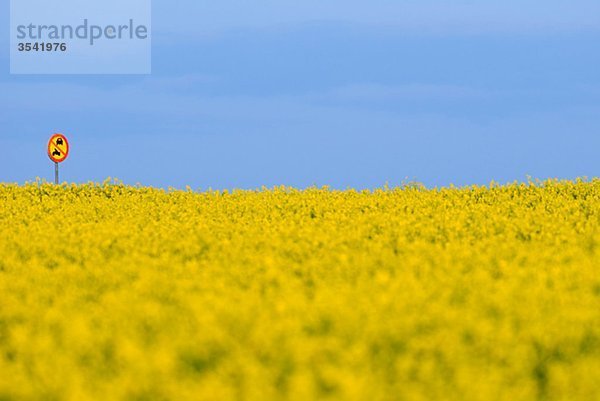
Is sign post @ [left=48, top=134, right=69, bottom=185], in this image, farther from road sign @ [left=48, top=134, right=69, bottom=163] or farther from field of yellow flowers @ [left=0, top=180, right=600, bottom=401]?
field of yellow flowers @ [left=0, top=180, right=600, bottom=401]

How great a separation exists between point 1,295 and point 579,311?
455 cm

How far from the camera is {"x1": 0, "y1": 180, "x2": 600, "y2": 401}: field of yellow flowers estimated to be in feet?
14.1

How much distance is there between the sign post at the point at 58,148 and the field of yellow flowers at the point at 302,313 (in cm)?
1072

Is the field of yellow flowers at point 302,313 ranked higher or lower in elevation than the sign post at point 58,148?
lower

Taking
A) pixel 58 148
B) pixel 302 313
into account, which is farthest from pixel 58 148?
pixel 302 313

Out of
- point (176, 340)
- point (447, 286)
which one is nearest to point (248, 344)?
point (176, 340)

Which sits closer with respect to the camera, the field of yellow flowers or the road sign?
the field of yellow flowers

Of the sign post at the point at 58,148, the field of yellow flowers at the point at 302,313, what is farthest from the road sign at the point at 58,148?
the field of yellow flowers at the point at 302,313

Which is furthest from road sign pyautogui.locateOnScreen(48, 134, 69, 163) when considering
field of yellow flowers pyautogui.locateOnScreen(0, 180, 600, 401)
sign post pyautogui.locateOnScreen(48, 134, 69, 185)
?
field of yellow flowers pyautogui.locateOnScreen(0, 180, 600, 401)

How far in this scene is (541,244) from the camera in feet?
30.1

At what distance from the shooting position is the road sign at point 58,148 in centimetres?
2102

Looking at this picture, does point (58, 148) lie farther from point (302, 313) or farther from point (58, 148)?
point (302, 313)

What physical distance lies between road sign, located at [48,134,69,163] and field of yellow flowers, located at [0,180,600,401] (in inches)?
423

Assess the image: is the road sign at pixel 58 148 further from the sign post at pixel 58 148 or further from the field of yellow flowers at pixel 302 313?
the field of yellow flowers at pixel 302 313
